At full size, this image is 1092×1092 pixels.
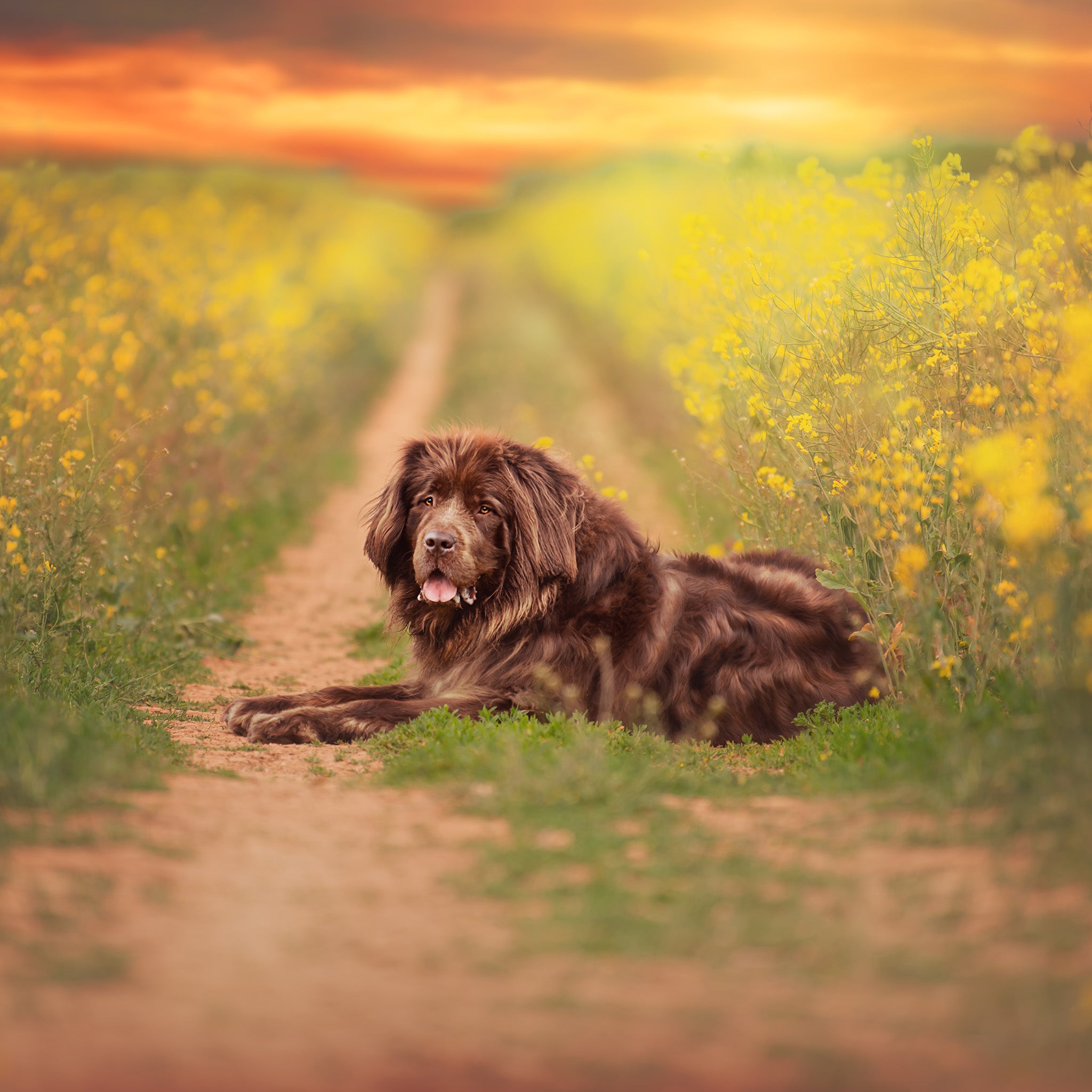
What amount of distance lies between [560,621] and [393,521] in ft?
3.38

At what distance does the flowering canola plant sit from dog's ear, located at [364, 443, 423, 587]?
4.60 ft

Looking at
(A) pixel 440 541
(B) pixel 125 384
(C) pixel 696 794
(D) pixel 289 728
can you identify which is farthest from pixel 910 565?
(B) pixel 125 384

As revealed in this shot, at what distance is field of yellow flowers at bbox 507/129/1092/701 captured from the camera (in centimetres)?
469

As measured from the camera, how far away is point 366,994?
9.99ft

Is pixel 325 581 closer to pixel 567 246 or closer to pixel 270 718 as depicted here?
pixel 270 718

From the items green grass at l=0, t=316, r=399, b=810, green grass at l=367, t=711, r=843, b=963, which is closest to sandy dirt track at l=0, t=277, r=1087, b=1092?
green grass at l=367, t=711, r=843, b=963

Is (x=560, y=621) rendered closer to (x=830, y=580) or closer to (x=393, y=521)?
(x=393, y=521)

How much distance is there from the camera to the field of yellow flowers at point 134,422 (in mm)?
6289

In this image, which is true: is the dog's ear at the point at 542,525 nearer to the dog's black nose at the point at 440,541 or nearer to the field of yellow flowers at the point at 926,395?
the dog's black nose at the point at 440,541

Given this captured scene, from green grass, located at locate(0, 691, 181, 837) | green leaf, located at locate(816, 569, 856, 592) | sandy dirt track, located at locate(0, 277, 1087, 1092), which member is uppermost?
green leaf, located at locate(816, 569, 856, 592)

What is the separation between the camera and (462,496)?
6098 millimetres

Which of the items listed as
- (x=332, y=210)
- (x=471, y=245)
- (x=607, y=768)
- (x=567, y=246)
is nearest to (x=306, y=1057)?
(x=607, y=768)

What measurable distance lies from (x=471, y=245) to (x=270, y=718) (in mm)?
51267

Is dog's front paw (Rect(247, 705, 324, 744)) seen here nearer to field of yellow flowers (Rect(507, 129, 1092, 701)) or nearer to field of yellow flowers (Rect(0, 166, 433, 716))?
field of yellow flowers (Rect(0, 166, 433, 716))
